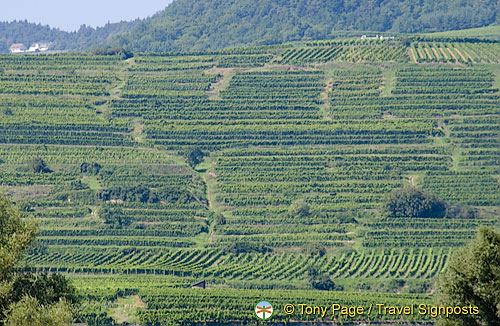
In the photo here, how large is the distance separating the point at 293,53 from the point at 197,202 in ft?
168

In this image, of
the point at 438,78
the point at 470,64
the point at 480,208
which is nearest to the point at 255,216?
the point at 480,208

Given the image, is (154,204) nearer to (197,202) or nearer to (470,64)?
(197,202)

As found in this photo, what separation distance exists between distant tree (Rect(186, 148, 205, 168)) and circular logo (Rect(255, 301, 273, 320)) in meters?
37.4

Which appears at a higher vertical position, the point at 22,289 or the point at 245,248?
the point at 245,248

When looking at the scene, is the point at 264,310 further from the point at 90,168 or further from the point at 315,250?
the point at 90,168

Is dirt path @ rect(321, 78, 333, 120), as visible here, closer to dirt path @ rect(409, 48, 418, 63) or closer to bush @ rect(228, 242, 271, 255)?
dirt path @ rect(409, 48, 418, 63)

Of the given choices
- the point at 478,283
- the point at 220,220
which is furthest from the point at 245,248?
the point at 478,283

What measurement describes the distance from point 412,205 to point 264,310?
3043cm

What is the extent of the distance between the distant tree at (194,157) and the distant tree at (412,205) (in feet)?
81.2

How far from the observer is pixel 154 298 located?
7475 cm

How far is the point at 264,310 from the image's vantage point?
71.2 meters

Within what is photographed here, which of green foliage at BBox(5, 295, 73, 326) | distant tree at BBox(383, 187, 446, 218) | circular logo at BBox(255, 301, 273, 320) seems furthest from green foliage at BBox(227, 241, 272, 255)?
green foliage at BBox(5, 295, 73, 326)

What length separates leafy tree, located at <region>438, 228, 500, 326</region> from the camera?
1674 inches

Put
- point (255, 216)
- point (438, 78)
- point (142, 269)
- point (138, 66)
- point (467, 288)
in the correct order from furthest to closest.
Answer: point (138, 66), point (438, 78), point (255, 216), point (142, 269), point (467, 288)
